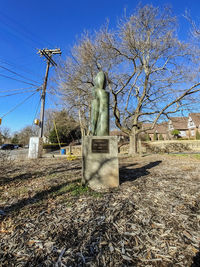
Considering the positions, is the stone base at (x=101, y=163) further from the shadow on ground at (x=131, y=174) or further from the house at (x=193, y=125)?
the house at (x=193, y=125)

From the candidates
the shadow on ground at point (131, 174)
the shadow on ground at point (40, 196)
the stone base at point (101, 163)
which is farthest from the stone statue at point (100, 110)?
the shadow on ground at point (40, 196)

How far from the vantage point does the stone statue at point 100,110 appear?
13.9ft

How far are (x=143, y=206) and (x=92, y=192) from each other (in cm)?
131

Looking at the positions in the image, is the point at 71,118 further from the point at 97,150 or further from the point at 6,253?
the point at 6,253

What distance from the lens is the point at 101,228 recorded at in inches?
77.8

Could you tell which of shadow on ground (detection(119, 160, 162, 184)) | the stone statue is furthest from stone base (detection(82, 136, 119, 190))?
shadow on ground (detection(119, 160, 162, 184))

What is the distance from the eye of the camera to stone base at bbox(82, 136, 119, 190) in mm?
3649

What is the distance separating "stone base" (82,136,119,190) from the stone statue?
0.54 m

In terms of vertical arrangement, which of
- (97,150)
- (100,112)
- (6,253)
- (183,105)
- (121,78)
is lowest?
(6,253)

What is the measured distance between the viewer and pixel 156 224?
80.9 inches

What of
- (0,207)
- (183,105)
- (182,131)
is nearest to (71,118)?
(183,105)

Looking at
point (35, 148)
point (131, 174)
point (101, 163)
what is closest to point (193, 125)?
point (131, 174)

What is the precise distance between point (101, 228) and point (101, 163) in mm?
1801

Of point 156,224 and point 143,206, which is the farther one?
point 143,206
